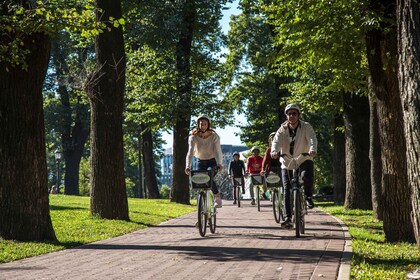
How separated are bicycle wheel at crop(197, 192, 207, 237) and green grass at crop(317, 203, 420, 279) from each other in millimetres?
2497

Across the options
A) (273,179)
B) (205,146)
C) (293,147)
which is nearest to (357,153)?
(273,179)

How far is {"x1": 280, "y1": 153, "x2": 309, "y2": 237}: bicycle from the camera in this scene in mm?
11672

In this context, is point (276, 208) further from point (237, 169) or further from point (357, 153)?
point (237, 169)

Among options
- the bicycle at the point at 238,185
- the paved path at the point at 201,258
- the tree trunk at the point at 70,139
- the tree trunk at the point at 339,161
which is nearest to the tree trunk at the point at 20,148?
the paved path at the point at 201,258

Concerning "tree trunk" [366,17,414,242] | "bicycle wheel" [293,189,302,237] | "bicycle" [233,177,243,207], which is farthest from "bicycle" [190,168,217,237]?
"bicycle" [233,177,243,207]

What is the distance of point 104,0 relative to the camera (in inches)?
653

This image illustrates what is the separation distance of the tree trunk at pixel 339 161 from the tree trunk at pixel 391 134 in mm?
15963

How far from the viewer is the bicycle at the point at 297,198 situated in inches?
460

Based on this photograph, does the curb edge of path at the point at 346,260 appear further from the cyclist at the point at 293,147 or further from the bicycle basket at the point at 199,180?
the bicycle basket at the point at 199,180

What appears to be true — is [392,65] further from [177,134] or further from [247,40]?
[247,40]

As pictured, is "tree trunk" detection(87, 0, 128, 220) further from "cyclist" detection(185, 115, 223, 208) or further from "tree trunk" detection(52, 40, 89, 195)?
"tree trunk" detection(52, 40, 89, 195)

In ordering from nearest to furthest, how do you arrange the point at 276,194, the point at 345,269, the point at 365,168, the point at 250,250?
the point at 345,269, the point at 250,250, the point at 276,194, the point at 365,168

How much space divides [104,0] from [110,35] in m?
0.79

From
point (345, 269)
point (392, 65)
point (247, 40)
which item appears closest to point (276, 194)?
point (392, 65)
